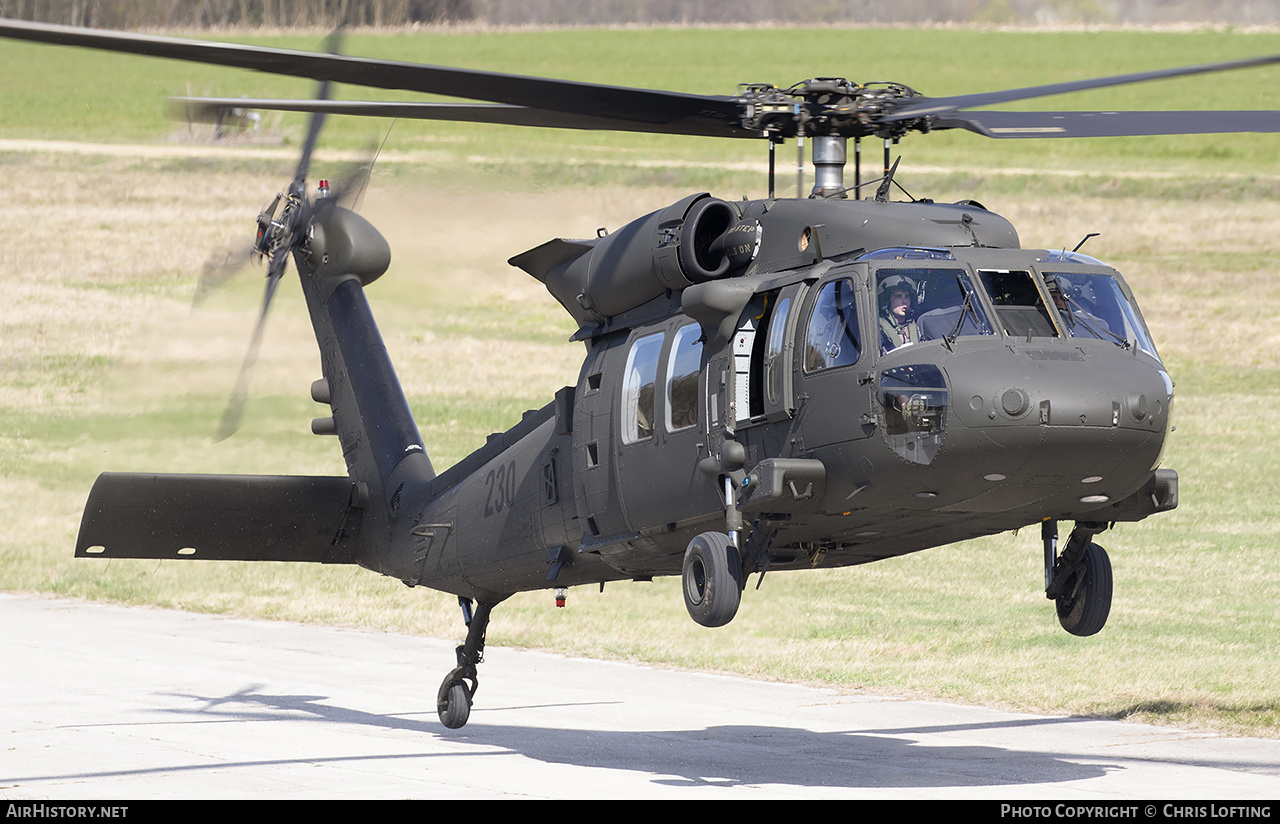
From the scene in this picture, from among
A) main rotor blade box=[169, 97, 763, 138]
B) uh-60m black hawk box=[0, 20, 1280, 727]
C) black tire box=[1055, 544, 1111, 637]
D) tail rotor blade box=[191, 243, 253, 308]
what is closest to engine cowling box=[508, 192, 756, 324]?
uh-60m black hawk box=[0, 20, 1280, 727]

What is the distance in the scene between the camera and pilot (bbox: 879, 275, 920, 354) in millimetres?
9273

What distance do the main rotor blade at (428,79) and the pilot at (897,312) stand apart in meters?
1.59

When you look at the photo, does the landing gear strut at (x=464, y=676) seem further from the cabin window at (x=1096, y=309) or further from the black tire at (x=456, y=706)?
the cabin window at (x=1096, y=309)

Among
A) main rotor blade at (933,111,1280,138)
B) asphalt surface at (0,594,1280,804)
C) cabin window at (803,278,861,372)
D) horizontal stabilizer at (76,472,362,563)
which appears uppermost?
main rotor blade at (933,111,1280,138)

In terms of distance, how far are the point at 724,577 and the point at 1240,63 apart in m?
4.12

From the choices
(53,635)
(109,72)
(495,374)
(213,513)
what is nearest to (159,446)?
(53,635)

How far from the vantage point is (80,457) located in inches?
1202

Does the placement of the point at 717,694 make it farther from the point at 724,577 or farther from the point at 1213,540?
the point at 1213,540

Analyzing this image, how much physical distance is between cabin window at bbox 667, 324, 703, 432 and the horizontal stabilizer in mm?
4213

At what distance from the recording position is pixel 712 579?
967 centimetres

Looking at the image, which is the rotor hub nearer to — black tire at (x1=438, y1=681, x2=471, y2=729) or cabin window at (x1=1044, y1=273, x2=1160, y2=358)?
cabin window at (x1=1044, y1=273, x2=1160, y2=358)

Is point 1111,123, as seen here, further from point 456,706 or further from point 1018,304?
point 456,706

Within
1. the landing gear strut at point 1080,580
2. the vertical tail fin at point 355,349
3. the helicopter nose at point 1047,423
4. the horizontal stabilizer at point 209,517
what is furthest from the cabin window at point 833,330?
the horizontal stabilizer at point 209,517

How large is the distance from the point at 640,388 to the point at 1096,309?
10.00 ft
